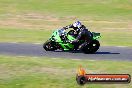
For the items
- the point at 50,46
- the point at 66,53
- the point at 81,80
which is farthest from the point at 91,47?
the point at 81,80

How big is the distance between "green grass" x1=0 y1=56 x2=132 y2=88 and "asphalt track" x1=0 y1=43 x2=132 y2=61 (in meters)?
1.63

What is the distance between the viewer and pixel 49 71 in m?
17.7

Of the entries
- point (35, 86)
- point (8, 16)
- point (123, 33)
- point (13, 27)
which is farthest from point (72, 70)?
point (8, 16)

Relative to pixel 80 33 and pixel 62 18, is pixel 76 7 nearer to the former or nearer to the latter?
pixel 62 18

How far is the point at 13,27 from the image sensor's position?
3981 cm

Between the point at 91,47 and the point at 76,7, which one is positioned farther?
the point at 76,7

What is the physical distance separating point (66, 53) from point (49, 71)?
6268mm

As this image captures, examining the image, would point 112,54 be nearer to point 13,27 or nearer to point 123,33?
point 123,33

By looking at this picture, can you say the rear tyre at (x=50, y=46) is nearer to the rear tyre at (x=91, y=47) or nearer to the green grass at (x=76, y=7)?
the rear tyre at (x=91, y=47)

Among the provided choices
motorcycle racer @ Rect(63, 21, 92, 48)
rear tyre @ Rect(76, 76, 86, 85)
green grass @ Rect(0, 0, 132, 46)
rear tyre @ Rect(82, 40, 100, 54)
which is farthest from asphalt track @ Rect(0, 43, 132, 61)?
rear tyre @ Rect(76, 76, 86, 85)

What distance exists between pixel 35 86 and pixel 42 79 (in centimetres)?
Result: 69

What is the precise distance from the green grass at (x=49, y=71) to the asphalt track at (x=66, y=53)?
163 centimetres

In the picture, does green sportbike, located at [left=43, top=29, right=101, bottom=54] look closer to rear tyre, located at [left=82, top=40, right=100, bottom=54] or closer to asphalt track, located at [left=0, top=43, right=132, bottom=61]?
rear tyre, located at [left=82, top=40, right=100, bottom=54]

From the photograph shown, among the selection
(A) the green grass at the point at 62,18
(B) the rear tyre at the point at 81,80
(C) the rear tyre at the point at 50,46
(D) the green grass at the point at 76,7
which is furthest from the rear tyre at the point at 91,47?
(D) the green grass at the point at 76,7
